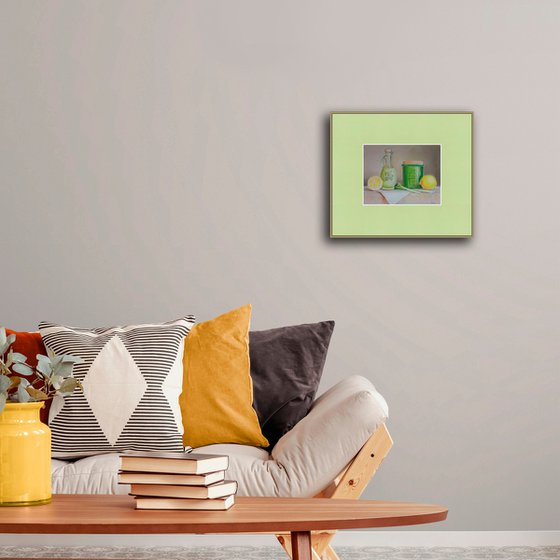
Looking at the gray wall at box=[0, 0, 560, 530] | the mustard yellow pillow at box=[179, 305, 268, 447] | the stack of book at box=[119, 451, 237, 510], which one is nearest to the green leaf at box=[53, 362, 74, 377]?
the stack of book at box=[119, 451, 237, 510]

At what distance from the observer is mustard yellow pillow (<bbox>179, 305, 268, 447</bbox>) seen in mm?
2855

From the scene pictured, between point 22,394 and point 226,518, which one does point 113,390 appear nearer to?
point 22,394

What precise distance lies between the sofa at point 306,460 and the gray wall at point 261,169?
1084 mm

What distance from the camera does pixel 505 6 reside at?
11.9 feet

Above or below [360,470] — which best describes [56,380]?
above

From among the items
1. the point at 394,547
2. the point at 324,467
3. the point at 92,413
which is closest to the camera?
→ the point at 324,467

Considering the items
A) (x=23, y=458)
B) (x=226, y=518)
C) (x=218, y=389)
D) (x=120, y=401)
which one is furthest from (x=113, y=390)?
(x=226, y=518)

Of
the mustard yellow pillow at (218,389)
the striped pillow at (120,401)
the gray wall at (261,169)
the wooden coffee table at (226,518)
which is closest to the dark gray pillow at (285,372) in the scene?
the mustard yellow pillow at (218,389)

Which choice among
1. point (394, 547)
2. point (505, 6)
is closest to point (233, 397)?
point (394, 547)

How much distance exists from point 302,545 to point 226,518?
153mm

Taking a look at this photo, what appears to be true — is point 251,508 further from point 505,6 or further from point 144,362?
point 505,6

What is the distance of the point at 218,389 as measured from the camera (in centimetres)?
290

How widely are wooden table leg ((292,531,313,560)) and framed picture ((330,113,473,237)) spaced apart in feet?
6.72

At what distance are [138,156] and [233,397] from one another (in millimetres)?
1228
